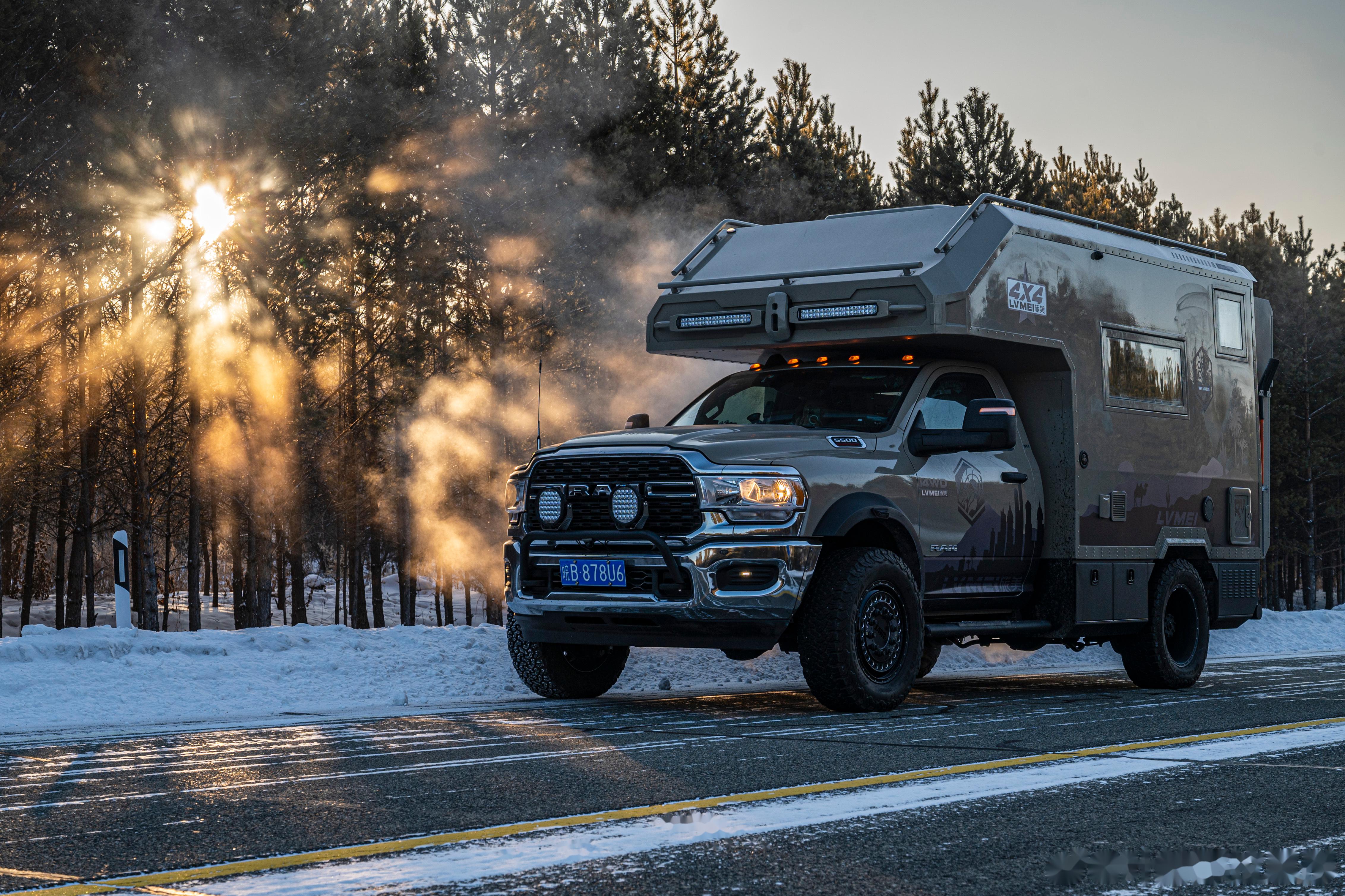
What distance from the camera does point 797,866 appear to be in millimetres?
4148

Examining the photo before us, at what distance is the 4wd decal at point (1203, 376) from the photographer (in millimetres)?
11750

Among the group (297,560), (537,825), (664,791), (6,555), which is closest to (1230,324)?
(664,791)

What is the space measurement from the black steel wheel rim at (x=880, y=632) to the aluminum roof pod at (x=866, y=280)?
1.75 metres

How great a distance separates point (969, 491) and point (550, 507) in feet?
9.37

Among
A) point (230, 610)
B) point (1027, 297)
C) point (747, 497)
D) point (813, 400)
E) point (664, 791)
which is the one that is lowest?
point (230, 610)

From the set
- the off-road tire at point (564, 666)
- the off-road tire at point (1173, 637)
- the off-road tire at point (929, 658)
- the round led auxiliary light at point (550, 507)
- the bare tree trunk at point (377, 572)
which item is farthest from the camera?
the bare tree trunk at point (377, 572)

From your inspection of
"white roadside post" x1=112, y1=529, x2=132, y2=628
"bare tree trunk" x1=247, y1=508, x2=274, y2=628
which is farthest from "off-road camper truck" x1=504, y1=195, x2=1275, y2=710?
"bare tree trunk" x1=247, y1=508, x2=274, y2=628

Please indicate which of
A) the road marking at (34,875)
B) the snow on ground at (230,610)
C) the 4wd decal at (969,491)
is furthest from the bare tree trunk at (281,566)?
the road marking at (34,875)

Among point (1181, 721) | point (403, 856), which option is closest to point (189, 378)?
point (1181, 721)

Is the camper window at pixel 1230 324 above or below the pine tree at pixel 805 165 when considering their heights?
below

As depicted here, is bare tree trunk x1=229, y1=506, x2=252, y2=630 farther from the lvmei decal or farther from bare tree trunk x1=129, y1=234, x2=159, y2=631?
the lvmei decal

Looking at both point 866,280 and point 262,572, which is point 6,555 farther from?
point 866,280

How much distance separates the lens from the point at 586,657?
10.1 metres

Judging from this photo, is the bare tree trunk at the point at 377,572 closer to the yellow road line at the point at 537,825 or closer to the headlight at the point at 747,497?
A: the headlight at the point at 747,497
